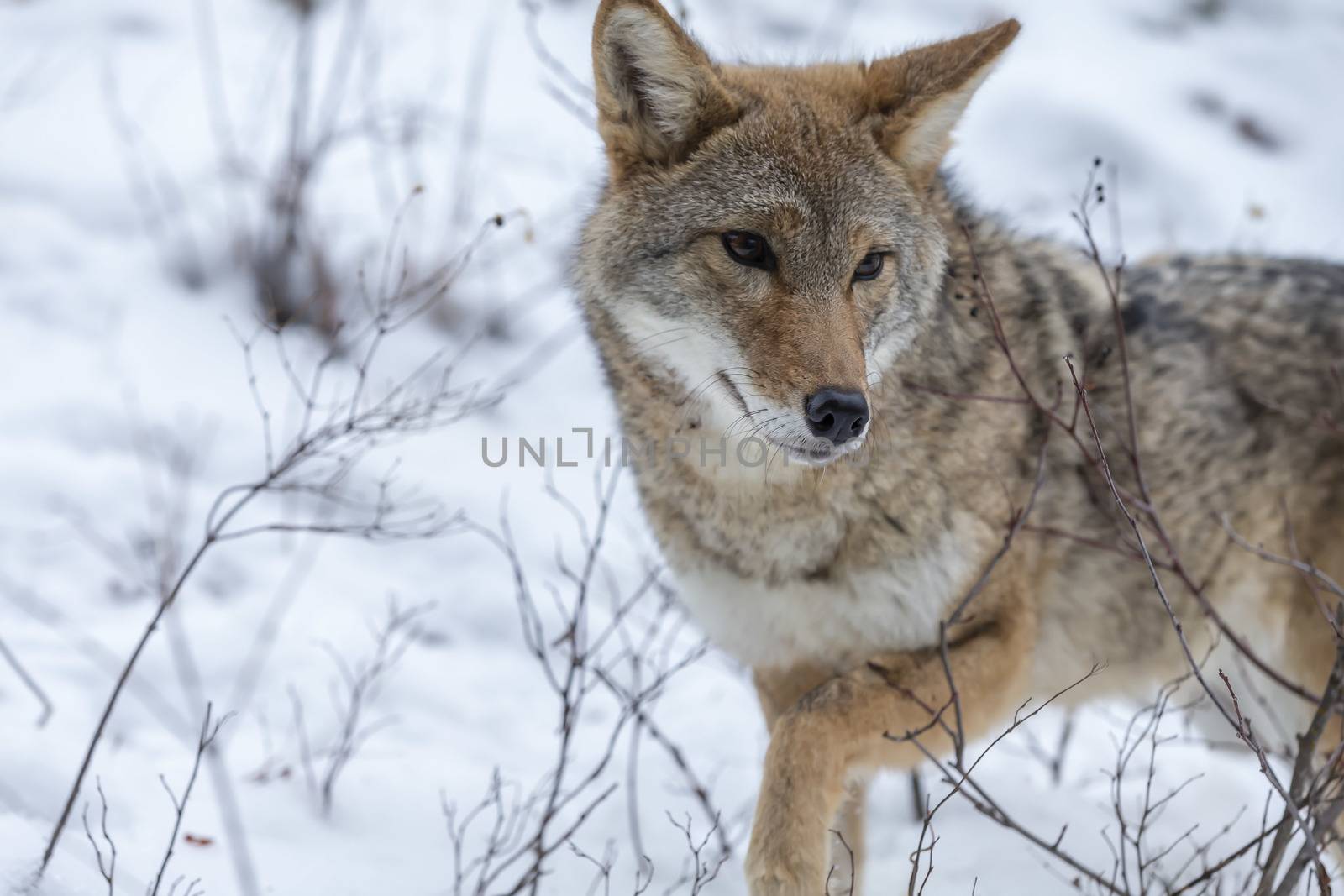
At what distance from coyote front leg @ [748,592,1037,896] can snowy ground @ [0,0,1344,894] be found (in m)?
0.80

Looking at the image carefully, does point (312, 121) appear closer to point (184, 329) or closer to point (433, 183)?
point (433, 183)

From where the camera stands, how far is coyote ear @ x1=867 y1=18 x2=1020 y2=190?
310 centimetres

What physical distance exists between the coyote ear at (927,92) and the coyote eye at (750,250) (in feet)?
1.69

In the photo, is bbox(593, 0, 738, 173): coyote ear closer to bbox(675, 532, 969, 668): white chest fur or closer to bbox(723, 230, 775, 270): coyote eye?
bbox(723, 230, 775, 270): coyote eye

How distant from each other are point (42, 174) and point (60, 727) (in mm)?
4073

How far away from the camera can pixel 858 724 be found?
10.2 feet

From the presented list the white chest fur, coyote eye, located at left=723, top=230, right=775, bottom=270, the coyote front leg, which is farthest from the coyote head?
the coyote front leg

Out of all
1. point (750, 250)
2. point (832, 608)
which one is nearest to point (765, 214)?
point (750, 250)

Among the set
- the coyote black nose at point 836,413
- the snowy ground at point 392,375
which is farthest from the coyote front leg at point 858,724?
the snowy ground at point 392,375

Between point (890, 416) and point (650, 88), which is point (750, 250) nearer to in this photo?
point (650, 88)

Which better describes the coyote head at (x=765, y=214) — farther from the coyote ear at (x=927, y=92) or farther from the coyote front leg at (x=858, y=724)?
the coyote front leg at (x=858, y=724)

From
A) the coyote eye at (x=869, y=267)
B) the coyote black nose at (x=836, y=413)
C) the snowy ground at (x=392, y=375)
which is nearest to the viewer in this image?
the coyote black nose at (x=836, y=413)

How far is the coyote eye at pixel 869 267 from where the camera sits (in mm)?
3045

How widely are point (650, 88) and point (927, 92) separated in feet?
2.44
